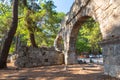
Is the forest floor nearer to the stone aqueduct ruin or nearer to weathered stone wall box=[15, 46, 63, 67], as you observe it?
the stone aqueduct ruin

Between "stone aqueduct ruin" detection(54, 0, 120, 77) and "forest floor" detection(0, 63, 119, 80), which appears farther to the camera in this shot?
"forest floor" detection(0, 63, 119, 80)

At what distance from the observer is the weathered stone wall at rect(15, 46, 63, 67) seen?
50.9ft

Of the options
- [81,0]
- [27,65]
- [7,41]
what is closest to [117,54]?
[81,0]

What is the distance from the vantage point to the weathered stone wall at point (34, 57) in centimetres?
1553

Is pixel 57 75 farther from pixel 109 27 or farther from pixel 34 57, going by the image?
pixel 34 57

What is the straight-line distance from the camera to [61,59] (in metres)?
17.2

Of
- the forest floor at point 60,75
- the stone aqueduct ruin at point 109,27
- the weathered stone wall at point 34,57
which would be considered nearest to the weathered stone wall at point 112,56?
the stone aqueduct ruin at point 109,27

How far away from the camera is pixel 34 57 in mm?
15828

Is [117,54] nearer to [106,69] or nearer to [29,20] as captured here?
[106,69]

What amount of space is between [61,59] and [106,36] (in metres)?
9.27

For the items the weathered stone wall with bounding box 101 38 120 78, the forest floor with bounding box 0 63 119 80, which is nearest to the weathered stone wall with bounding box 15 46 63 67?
the forest floor with bounding box 0 63 119 80

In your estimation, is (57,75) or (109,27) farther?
(57,75)

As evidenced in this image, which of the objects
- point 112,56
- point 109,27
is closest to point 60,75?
point 112,56

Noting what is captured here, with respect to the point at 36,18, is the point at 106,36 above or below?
below
